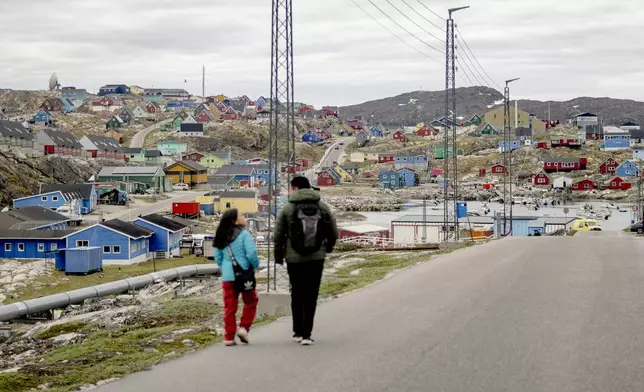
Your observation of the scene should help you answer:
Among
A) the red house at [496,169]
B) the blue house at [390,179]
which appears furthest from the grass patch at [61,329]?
the red house at [496,169]

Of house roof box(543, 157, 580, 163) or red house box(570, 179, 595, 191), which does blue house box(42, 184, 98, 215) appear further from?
house roof box(543, 157, 580, 163)

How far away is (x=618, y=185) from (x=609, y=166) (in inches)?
362

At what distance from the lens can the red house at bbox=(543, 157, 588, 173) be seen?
134875mm

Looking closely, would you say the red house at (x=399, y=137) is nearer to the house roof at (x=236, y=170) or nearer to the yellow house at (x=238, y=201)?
the house roof at (x=236, y=170)

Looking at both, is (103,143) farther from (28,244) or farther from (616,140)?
(616,140)

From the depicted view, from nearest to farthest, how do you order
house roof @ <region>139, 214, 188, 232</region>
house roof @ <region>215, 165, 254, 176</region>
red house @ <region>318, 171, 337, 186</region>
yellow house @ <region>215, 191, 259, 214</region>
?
house roof @ <region>139, 214, 188, 232</region>
yellow house @ <region>215, 191, 259, 214</region>
house roof @ <region>215, 165, 254, 176</region>
red house @ <region>318, 171, 337, 186</region>

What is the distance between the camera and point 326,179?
128m

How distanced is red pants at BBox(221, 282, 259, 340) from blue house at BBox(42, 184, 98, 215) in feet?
203

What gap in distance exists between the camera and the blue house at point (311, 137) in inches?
6836

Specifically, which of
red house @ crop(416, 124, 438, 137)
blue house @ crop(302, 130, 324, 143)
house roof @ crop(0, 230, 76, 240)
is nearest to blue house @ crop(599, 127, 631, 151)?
red house @ crop(416, 124, 438, 137)

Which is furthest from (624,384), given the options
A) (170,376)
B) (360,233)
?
(360,233)

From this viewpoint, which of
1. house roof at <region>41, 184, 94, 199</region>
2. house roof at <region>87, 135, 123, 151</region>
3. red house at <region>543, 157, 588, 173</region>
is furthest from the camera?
red house at <region>543, 157, 588, 173</region>

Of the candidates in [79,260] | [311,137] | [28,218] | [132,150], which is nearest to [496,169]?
[311,137]

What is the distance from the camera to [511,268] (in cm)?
1641
